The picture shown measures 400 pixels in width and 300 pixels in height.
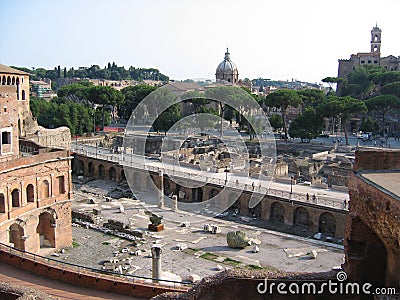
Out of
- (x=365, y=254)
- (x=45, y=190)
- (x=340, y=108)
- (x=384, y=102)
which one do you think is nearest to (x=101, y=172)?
(x=45, y=190)

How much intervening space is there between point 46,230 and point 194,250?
27.4 ft

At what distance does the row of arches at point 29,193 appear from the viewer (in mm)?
22016

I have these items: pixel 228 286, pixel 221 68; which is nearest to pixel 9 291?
pixel 228 286

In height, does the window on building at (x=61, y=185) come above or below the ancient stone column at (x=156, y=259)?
above

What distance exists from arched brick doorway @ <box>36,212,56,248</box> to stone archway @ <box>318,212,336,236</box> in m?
16.9

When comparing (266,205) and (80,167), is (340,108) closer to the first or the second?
(266,205)

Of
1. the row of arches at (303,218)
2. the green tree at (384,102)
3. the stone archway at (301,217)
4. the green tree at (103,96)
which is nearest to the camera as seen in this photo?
the row of arches at (303,218)

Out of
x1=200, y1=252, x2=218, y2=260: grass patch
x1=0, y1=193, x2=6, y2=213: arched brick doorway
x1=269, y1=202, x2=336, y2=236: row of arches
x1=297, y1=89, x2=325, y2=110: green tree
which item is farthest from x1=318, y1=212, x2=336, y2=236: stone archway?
x1=297, y1=89, x2=325, y2=110: green tree

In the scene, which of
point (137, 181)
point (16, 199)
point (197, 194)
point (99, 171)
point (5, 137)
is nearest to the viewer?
point (16, 199)

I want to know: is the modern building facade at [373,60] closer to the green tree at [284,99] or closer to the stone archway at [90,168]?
the green tree at [284,99]

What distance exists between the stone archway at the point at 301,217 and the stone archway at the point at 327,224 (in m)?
0.94

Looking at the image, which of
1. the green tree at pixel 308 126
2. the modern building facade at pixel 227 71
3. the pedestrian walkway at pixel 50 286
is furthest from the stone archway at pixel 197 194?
the modern building facade at pixel 227 71

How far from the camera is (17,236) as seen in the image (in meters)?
23.0

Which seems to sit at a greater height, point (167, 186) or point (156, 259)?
point (156, 259)
